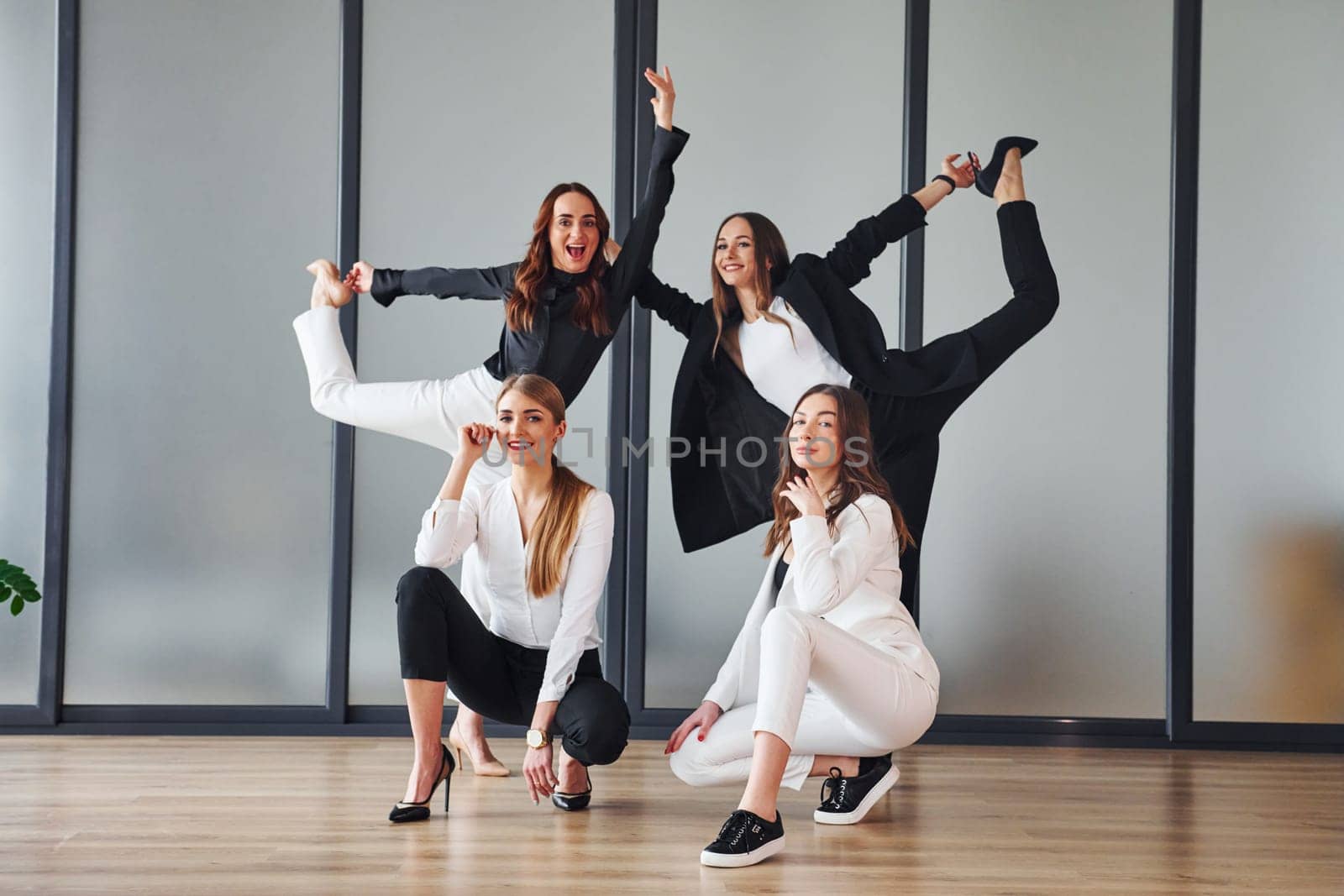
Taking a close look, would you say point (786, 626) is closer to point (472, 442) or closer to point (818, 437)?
point (818, 437)

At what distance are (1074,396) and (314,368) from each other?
2549 millimetres

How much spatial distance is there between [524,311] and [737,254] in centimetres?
62

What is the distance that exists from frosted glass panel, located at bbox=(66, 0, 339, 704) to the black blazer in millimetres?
1424

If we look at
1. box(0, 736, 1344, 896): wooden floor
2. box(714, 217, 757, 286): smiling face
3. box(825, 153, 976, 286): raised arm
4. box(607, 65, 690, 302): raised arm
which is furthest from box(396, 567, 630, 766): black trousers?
box(825, 153, 976, 286): raised arm

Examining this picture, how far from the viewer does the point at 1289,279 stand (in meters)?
4.20

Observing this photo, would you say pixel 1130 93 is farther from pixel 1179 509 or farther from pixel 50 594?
pixel 50 594

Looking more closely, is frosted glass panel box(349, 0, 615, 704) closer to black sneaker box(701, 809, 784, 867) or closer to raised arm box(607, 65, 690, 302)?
raised arm box(607, 65, 690, 302)

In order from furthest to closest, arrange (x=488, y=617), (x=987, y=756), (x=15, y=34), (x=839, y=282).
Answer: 1. (x=15, y=34)
2. (x=987, y=756)
3. (x=839, y=282)
4. (x=488, y=617)

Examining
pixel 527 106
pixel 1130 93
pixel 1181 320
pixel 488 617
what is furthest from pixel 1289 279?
pixel 488 617

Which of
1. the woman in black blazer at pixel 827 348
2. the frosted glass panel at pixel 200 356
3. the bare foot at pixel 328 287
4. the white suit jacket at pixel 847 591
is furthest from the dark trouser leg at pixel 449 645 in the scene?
the frosted glass panel at pixel 200 356

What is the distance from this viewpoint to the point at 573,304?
327 cm

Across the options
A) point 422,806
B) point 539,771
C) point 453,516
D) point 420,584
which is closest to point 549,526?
point 453,516

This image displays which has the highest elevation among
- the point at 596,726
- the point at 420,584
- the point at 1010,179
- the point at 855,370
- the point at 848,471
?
the point at 1010,179

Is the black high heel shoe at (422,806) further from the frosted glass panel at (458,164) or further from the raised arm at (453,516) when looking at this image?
the frosted glass panel at (458,164)
